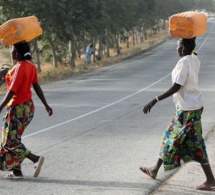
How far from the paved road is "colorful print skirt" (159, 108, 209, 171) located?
378 mm

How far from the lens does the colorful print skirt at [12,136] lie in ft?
21.6

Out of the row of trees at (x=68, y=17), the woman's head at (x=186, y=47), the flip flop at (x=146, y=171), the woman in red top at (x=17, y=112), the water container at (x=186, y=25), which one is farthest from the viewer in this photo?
the row of trees at (x=68, y=17)

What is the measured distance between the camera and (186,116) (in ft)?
20.2

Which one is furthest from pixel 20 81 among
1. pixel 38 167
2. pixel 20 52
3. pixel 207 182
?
pixel 207 182

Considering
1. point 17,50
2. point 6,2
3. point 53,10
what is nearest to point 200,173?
point 17,50

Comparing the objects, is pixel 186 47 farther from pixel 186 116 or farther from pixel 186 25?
pixel 186 116

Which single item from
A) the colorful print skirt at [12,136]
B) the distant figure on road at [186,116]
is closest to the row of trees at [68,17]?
the colorful print skirt at [12,136]

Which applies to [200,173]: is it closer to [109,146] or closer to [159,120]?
[109,146]

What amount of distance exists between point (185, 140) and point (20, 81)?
1.98m

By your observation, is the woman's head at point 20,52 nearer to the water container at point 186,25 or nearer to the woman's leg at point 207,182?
the water container at point 186,25

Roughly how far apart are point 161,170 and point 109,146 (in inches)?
66.9

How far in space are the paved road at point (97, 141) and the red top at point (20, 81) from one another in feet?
3.17

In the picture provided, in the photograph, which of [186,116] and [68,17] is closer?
[186,116]

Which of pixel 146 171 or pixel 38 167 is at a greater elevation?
pixel 38 167
